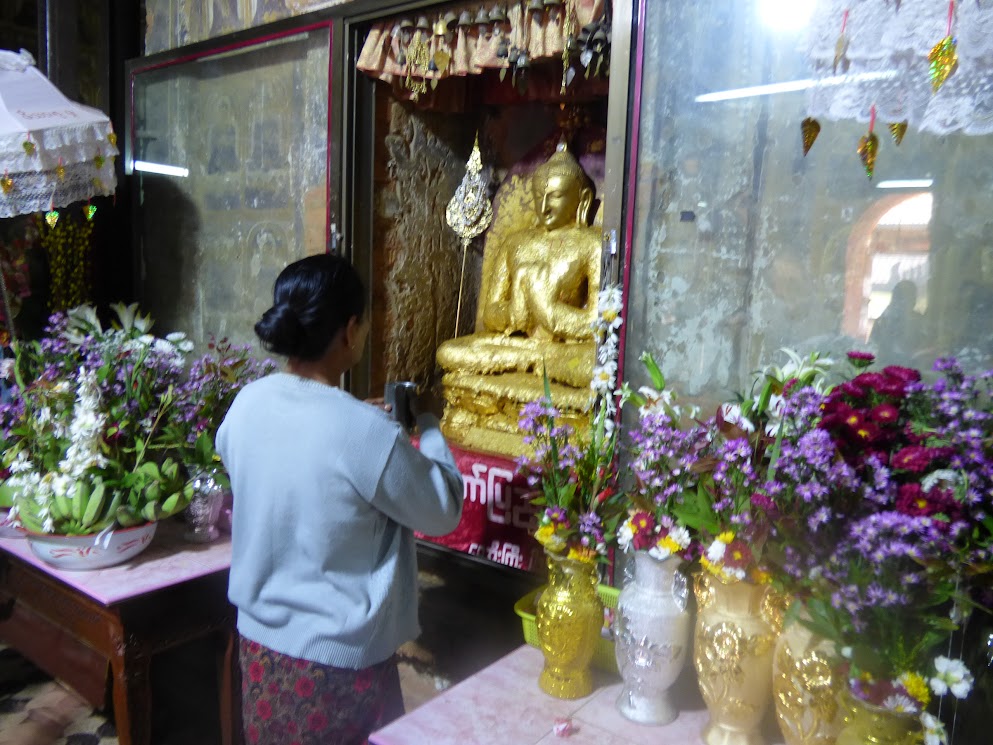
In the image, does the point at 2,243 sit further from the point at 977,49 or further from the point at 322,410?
the point at 977,49

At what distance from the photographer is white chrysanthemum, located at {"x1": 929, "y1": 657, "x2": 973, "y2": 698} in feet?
3.78

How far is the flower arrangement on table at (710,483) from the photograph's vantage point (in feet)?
4.50

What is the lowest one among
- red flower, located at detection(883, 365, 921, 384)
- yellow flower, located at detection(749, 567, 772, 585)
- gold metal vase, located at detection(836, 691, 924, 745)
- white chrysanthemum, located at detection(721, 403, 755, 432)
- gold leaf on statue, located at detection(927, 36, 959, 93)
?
gold metal vase, located at detection(836, 691, 924, 745)

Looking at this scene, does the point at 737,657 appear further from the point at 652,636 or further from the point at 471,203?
the point at 471,203

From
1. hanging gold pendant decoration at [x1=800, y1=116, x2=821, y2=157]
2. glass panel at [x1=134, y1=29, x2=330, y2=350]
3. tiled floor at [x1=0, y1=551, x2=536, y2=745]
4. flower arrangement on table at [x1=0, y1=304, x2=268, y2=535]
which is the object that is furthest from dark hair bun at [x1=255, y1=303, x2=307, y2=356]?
glass panel at [x1=134, y1=29, x2=330, y2=350]

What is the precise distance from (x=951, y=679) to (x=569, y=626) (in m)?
0.68

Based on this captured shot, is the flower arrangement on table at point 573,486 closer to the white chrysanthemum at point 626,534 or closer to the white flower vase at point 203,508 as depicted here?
the white chrysanthemum at point 626,534

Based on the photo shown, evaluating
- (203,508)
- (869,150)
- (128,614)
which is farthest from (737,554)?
(203,508)

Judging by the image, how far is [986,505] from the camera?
124 centimetres

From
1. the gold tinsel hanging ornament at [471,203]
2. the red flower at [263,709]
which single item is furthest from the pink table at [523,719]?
the gold tinsel hanging ornament at [471,203]

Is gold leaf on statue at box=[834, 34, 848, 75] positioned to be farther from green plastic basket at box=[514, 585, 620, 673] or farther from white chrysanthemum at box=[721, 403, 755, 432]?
green plastic basket at box=[514, 585, 620, 673]

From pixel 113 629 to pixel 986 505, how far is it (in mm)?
1922

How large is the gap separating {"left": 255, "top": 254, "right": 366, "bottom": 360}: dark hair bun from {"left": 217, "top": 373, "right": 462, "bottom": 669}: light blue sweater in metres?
0.08

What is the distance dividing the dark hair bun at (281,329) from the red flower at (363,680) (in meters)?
0.64
